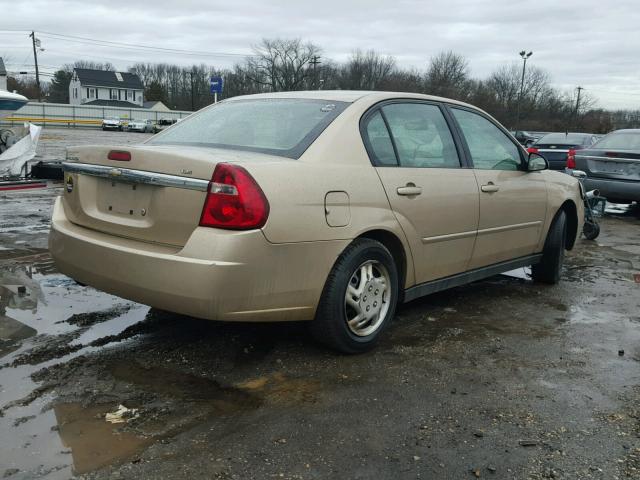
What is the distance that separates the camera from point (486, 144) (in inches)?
199

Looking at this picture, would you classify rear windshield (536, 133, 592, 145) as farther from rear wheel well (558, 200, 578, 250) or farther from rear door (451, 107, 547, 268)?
rear door (451, 107, 547, 268)

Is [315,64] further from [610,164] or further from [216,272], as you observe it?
[216,272]

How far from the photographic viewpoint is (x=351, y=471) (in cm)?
258

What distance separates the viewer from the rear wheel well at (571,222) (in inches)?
241

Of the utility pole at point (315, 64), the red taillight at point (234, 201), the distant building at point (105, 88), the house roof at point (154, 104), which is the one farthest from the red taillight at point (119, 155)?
the distant building at point (105, 88)

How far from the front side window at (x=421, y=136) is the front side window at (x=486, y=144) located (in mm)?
257

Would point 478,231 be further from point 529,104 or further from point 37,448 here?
point 529,104

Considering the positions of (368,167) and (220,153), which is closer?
(220,153)

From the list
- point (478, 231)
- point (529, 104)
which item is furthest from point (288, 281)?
point (529, 104)

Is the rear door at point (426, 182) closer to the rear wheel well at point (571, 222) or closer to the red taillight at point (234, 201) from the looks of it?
the red taillight at point (234, 201)

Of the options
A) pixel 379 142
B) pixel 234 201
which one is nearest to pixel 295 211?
pixel 234 201

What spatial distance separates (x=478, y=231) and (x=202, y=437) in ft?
9.02

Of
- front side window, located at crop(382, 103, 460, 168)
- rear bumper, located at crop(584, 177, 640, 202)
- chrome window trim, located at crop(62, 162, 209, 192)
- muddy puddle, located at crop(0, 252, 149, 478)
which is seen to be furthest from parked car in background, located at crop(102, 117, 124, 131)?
chrome window trim, located at crop(62, 162, 209, 192)

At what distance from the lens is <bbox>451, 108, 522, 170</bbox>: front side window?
486 cm
